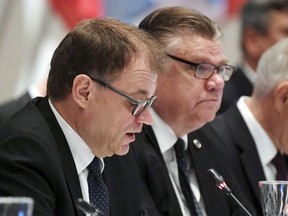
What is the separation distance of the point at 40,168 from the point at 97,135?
0.80 feet

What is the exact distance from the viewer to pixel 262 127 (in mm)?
3713

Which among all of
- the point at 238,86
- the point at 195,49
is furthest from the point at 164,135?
the point at 238,86

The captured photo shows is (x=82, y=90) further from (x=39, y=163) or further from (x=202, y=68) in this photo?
(x=202, y=68)

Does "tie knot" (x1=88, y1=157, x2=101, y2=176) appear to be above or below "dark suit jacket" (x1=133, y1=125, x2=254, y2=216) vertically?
above

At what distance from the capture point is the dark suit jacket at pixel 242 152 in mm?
3541

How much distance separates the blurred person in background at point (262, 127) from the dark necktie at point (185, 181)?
1.17ft

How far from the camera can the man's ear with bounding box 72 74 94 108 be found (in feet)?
8.56

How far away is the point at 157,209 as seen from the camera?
304cm

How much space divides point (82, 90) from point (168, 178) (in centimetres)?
62

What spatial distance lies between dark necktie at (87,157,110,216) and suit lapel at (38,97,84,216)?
0.35 ft

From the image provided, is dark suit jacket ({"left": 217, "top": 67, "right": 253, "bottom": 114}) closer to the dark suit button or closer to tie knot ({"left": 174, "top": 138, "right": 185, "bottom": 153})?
the dark suit button

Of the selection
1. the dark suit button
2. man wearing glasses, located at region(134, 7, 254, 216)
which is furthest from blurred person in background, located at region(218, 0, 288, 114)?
man wearing glasses, located at region(134, 7, 254, 216)

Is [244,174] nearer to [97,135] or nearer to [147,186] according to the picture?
[147,186]

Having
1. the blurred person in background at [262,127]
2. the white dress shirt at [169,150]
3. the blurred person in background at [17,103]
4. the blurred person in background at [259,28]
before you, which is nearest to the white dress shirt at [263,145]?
the blurred person in background at [262,127]
